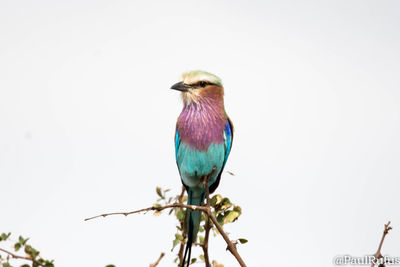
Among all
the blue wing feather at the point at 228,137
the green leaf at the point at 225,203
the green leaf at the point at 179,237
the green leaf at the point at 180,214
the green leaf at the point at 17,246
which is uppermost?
the blue wing feather at the point at 228,137

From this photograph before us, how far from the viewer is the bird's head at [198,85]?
4211mm

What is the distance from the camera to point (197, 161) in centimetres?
423

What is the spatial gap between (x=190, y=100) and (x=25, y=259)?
6.23ft

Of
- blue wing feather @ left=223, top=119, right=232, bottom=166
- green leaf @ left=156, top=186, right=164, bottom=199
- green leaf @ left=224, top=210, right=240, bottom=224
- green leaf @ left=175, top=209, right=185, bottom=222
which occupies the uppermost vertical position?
blue wing feather @ left=223, top=119, right=232, bottom=166

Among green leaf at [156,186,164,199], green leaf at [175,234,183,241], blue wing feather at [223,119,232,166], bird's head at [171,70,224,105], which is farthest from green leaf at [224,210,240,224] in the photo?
bird's head at [171,70,224,105]

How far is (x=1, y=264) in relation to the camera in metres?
3.03

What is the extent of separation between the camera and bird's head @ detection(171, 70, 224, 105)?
4.21 m

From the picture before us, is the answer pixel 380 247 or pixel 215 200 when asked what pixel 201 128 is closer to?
pixel 215 200

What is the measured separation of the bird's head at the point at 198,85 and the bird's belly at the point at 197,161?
40 cm

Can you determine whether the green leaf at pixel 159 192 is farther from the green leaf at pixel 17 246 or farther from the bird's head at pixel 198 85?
the green leaf at pixel 17 246

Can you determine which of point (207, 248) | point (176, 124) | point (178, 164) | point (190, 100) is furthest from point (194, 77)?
point (207, 248)

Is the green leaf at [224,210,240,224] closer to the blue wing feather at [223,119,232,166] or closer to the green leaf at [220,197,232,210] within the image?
the green leaf at [220,197,232,210]

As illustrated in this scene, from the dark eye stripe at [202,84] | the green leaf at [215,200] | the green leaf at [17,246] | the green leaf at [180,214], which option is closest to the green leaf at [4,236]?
the green leaf at [17,246]

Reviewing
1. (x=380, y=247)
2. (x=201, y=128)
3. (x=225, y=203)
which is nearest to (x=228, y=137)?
(x=201, y=128)
